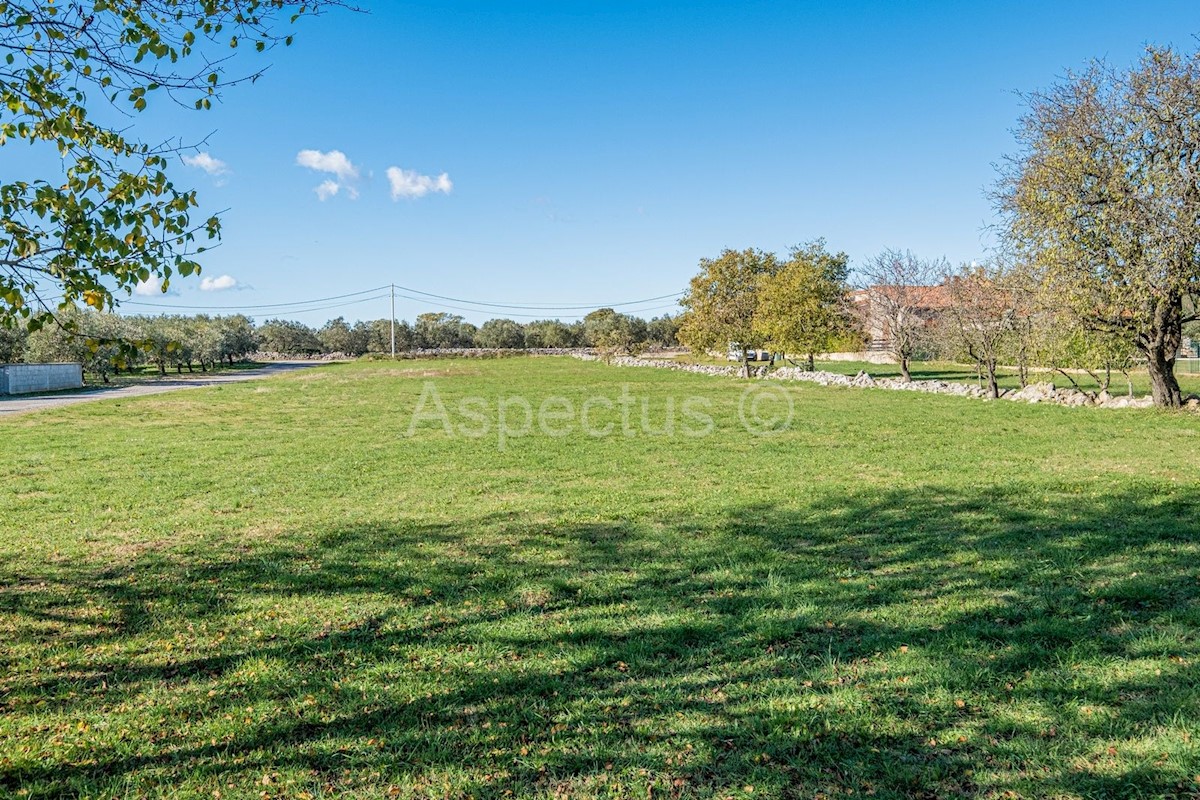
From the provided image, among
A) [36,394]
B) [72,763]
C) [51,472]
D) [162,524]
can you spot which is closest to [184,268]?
[72,763]

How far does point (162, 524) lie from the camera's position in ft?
24.4

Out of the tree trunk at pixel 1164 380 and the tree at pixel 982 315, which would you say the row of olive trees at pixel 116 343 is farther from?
the tree at pixel 982 315

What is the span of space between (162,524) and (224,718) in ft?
16.4

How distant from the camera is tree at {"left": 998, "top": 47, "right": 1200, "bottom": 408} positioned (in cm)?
1505

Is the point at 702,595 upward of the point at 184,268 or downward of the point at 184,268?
downward

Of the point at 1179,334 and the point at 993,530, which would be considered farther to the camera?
the point at 1179,334

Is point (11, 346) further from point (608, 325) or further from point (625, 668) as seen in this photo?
point (608, 325)

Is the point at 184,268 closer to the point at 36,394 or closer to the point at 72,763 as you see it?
the point at 72,763

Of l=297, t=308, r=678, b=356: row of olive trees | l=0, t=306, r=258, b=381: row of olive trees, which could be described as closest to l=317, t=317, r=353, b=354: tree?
l=297, t=308, r=678, b=356: row of olive trees

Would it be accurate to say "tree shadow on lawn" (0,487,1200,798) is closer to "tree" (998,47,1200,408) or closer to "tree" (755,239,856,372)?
"tree" (998,47,1200,408)

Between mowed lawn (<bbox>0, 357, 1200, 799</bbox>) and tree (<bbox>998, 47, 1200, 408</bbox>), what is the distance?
7.67m
